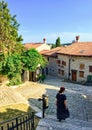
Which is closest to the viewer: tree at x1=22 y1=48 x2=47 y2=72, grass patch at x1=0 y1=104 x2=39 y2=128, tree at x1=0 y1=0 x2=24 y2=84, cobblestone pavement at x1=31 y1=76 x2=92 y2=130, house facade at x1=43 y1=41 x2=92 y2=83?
cobblestone pavement at x1=31 y1=76 x2=92 y2=130

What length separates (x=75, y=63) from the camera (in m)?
31.3

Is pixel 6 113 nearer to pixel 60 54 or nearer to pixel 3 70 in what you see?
pixel 3 70

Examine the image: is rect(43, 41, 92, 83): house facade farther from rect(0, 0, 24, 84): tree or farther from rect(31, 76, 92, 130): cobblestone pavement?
rect(0, 0, 24, 84): tree

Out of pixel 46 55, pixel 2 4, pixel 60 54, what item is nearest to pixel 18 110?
pixel 2 4

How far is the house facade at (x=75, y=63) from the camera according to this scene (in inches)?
1168

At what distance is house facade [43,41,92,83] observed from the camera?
97.3 feet

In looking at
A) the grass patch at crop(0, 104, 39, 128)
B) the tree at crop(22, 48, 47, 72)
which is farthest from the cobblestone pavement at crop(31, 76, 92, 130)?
the tree at crop(22, 48, 47, 72)

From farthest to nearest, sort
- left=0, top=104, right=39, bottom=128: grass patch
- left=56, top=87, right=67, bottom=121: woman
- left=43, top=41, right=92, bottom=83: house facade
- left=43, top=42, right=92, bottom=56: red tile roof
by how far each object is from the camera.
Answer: left=43, top=42, right=92, bottom=56: red tile roof < left=43, top=41, right=92, bottom=83: house facade < left=0, top=104, right=39, bottom=128: grass patch < left=56, top=87, right=67, bottom=121: woman

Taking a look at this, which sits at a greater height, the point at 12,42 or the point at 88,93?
the point at 12,42

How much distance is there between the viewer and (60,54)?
34.8 m

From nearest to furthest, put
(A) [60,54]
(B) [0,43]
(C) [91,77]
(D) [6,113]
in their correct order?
(D) [6,113] < (B) [0,43] < (C) [91,77] < (A) [60,54]

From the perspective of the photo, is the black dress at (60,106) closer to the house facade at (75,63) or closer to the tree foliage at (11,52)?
the tree foliage at (11,52)

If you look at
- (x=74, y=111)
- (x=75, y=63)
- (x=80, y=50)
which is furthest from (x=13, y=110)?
(x=80, y=50)

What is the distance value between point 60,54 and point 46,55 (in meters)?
4.71
